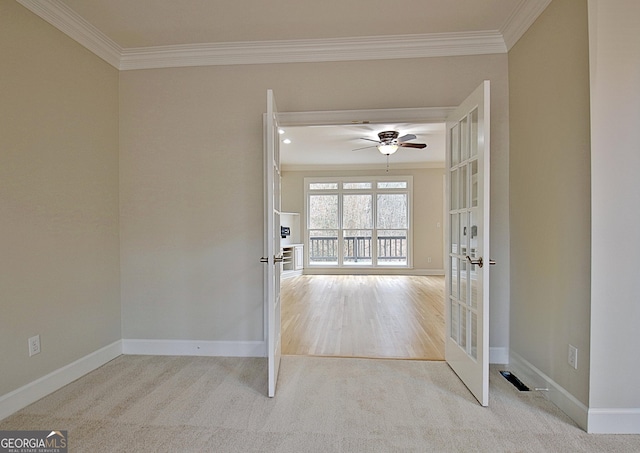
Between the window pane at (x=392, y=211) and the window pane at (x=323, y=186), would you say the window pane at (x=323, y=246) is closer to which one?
the window pane at (x=323, y=186)

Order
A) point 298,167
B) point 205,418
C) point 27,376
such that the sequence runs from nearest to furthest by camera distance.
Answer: point 205,418 < point 27,376 < point 298,167

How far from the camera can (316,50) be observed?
278cm

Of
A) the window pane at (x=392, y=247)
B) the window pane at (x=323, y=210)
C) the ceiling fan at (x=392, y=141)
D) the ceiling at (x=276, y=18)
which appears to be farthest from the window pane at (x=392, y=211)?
the ceiling at (x=276, y=18)

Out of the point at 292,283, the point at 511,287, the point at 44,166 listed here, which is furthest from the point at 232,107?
the point at 292,283

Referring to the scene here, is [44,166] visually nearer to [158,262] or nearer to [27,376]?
[158,262]

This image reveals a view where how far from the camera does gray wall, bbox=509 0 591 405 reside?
184 cm

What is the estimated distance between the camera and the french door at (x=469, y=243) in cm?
205

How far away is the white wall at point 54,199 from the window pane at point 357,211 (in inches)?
231

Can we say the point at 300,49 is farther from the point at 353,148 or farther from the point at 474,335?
the point at 353,148

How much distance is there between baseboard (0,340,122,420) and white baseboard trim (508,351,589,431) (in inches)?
132

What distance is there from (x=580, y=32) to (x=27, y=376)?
403cm

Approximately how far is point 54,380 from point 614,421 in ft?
11.6

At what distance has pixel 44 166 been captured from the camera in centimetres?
222

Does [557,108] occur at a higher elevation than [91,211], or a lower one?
higher
